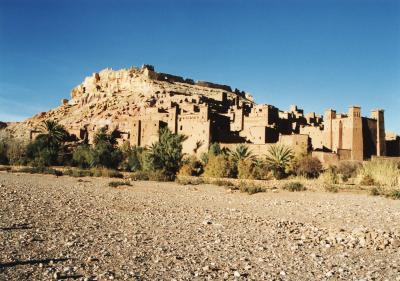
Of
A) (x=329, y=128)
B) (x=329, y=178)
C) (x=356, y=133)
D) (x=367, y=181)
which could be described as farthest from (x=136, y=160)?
(x=367, y=181)

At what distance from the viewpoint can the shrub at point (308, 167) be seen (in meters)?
29.8

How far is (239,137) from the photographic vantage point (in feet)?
133

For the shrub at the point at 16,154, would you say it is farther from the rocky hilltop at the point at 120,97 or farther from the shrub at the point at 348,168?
the shrub at the point at 348,168

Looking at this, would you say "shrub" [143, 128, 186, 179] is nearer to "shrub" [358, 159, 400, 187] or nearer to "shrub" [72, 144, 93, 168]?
"shrub" [72, 144, 93, 168]

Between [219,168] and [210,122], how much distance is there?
834 centimetres

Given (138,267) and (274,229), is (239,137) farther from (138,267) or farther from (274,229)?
(138,267)

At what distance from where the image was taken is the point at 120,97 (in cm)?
6619

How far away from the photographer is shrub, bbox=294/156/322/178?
97.8ft

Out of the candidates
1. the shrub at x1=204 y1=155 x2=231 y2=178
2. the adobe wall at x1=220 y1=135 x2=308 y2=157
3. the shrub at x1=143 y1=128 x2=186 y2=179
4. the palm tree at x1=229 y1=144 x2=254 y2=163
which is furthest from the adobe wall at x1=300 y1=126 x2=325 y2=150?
the shrub at x1=143 y1=128 x2=186 y2=179

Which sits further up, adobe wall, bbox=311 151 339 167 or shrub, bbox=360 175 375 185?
adobe wall, bbox=311 151 339 167

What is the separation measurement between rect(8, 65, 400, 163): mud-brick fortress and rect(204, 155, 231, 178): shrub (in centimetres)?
360

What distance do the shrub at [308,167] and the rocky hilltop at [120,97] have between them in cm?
2318

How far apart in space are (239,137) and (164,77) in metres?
36.1

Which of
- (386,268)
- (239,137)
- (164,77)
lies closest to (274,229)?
(386,268)
